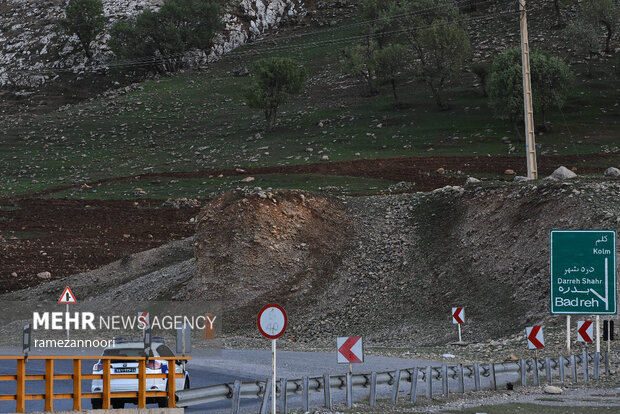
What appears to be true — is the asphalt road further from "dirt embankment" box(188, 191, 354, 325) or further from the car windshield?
"dirt embankment" box(188, 191, 354, 325)

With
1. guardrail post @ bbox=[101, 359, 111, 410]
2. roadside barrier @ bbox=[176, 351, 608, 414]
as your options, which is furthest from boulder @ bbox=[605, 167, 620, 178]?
guardrail post @ bbox=[101, 359, 111, 410]

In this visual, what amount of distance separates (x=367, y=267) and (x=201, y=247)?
8.43 m

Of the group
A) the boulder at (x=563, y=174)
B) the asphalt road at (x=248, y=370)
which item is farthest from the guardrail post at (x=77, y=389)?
the boulder at (x=563, y=174)

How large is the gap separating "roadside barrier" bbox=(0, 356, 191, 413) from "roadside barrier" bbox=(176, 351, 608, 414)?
2.17ft

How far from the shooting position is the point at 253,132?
3930 inches

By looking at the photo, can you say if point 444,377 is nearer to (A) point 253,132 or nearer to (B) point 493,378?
(B) point 493,378

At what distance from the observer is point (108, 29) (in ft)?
493

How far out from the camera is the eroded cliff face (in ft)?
474

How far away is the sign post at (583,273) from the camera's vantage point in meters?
26.2

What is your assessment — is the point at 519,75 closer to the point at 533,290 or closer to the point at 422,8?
the point at 422,8

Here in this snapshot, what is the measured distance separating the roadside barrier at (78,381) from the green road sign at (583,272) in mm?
12442

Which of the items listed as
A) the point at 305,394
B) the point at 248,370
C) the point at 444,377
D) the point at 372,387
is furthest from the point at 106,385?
the point at 248,370

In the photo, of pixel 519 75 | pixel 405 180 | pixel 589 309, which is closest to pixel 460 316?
pixel 589 309

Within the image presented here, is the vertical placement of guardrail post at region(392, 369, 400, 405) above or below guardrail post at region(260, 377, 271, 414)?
below
